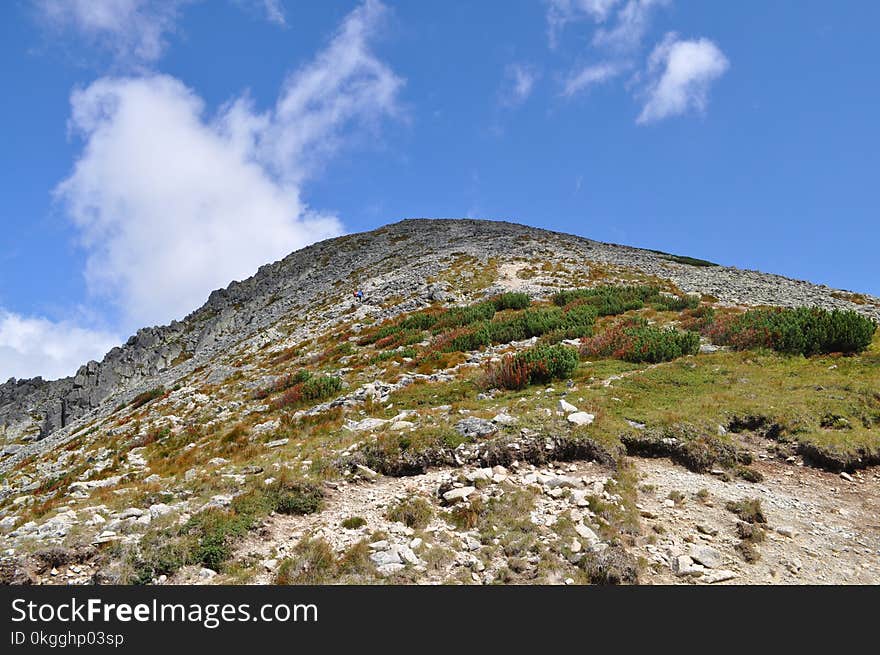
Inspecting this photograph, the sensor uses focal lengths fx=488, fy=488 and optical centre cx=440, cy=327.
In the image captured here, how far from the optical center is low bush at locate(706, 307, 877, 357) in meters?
16.9

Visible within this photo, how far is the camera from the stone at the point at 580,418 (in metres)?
12.0

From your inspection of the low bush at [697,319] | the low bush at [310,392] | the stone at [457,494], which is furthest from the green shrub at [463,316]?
the stone at [457,494]

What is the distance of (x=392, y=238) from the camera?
2709 inches

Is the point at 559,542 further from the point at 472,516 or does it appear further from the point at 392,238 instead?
the point at 392,238

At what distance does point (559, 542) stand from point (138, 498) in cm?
857

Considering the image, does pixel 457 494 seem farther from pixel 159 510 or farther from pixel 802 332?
pixel 802 332

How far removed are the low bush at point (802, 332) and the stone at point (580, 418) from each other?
31.6 feet

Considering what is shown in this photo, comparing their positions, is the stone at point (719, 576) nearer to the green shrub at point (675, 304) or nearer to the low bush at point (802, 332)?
the low bush at point (802, 332)

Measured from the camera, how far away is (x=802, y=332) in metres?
17.7

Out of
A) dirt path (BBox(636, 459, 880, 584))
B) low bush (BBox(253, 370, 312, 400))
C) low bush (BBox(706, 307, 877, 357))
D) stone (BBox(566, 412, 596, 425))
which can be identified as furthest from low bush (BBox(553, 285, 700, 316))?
dirt path (BBox(636, 459, 880, 584))

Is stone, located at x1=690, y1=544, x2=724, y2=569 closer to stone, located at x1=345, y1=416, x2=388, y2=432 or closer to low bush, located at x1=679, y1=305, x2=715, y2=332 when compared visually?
stone, located at x1=345, y1=416, x2=388, y2=432

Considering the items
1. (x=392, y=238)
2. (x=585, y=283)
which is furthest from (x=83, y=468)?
(x=392, y=238)

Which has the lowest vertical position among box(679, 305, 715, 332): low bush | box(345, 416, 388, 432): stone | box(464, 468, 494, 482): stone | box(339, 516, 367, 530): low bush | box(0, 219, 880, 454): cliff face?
box(339, 516, 367, 530): low bush

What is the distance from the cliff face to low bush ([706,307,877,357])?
9.78 meters
